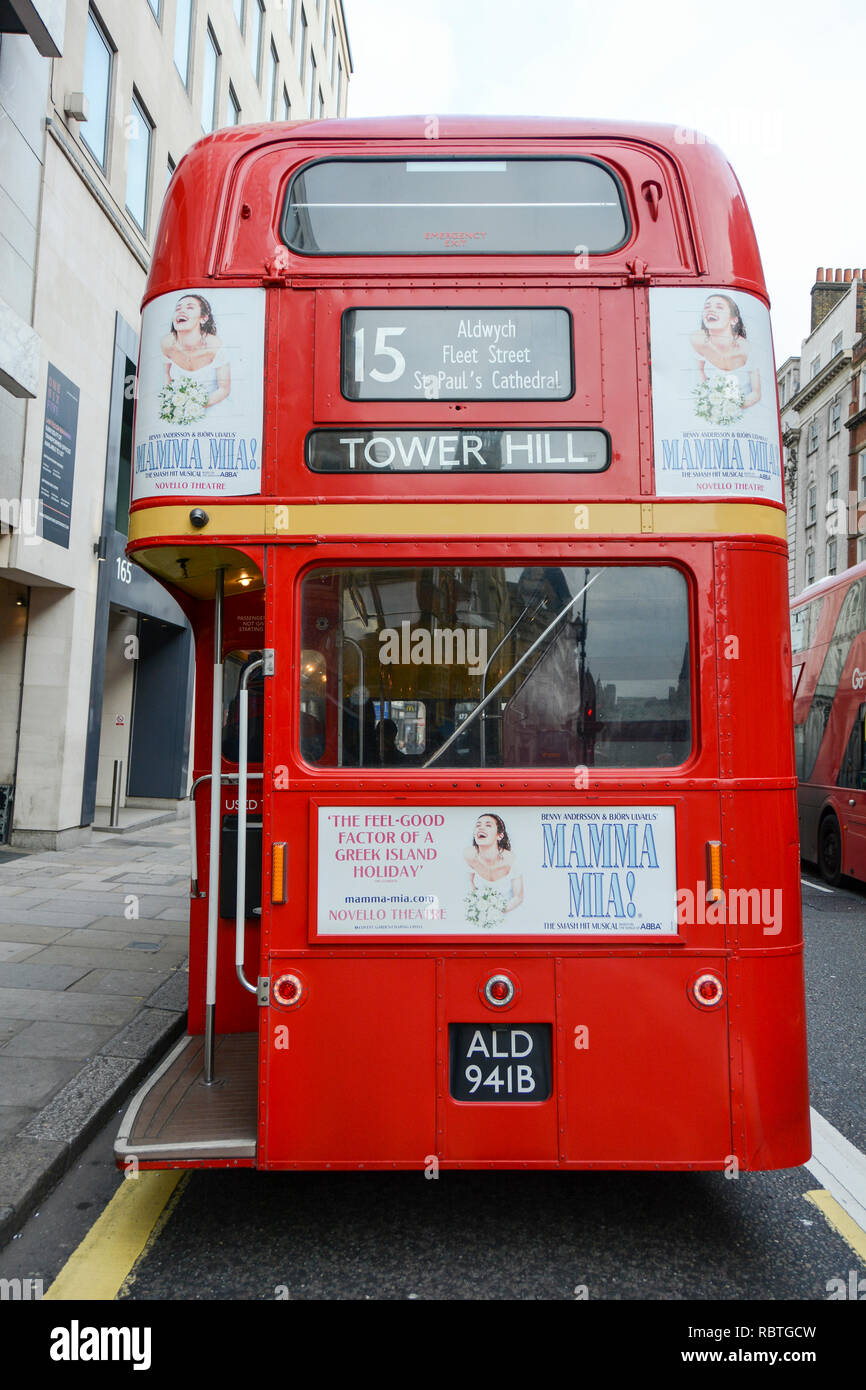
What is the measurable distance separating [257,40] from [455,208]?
20.8 m

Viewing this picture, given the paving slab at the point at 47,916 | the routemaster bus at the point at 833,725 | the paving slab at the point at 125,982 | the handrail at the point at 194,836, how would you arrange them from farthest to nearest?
the routemaster bus at the point at 833,725 < the paving slab at the point at 47,916 < the paving slab at the point at 125,982 < the handrail at the point at 194,836

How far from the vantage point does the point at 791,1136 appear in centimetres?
288

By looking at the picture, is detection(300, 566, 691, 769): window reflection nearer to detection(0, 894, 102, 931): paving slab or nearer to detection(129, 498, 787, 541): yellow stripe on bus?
detection(129, 498, 787, 541): yellow stripe on bus

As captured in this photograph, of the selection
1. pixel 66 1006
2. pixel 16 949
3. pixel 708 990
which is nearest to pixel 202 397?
pixel 708 990

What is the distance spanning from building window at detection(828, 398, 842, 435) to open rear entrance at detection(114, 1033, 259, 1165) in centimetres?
3883

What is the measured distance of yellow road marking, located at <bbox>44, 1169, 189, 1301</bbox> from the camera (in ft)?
9.06

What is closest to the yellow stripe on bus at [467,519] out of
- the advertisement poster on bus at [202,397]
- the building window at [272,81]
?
the advertisement poster on bus at [202,397]

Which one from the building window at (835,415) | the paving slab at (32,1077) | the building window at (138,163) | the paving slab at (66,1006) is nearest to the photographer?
the paving slab at (32,1077)

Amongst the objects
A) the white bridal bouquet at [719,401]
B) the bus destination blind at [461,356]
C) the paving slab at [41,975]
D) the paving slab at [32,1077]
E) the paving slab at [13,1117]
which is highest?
the bus destination blind at [461,356]

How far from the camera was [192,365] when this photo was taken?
317cm

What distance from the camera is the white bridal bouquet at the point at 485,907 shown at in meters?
2.96

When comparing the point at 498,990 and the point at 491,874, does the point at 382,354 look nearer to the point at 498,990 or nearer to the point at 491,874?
the point at 491,874

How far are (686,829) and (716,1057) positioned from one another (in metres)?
0.77

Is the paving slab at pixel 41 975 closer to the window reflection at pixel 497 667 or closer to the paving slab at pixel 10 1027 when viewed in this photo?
the paving slab at pixel 10 1027
